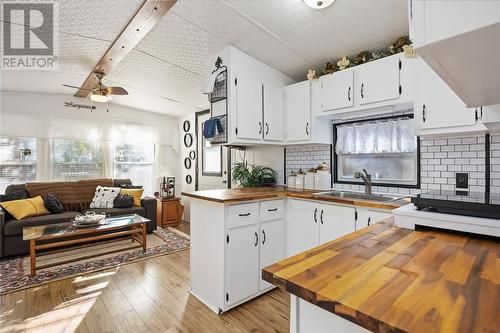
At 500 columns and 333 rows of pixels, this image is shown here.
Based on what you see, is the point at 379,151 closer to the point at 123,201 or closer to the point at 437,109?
the point at 437,109

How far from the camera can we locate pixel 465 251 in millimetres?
895

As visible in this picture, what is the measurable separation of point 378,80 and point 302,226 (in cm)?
148

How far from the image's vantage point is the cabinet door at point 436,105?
5.52 ft

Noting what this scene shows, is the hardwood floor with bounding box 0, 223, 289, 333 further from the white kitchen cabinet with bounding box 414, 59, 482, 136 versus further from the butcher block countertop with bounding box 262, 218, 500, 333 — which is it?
the white kitchen cabinet with bounding box 414, 59, 482, 136

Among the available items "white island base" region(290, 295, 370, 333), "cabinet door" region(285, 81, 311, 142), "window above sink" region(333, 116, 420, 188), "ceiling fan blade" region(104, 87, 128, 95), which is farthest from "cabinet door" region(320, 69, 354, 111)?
"ceiling fan blade" region(104, 87, 128, 95)

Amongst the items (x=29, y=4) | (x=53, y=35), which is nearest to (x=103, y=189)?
(x=53, y=35)

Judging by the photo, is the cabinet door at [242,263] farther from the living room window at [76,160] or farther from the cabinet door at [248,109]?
the living room window at [76,160]

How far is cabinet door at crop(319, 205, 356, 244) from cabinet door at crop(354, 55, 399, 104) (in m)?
1.00

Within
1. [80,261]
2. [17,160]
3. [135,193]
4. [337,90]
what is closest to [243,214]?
[337,90]

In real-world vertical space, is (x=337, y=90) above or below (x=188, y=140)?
above

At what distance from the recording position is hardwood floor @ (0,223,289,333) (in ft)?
6.06

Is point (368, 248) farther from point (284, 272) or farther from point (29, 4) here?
point (29, 4)

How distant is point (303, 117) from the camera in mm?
2709

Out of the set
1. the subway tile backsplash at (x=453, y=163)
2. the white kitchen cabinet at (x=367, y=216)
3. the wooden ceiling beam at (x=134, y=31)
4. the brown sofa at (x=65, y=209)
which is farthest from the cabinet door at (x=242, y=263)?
the brown sofa at (x=65, y=209)
